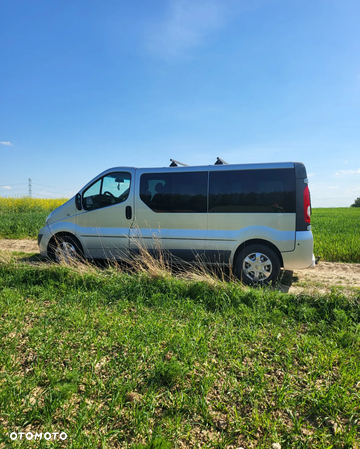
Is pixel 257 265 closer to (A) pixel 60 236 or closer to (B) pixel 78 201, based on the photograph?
(B) pixel 78 201

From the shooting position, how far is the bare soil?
6148 mm

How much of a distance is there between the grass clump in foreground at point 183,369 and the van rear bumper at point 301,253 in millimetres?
1336

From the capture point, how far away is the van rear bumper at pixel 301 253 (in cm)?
595

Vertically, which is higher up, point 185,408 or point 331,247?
point 331,247

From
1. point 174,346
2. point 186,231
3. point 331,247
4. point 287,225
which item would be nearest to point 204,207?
point 186,231

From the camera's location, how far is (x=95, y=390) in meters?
2.68

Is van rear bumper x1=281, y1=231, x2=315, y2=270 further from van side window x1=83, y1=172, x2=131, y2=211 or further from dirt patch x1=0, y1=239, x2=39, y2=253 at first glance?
dirt patch x1=0, y1=239, x2=39, y2=253

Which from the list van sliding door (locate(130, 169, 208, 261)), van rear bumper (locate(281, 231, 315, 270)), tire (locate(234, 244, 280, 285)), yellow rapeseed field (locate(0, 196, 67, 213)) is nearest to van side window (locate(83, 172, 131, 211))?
van sliding door (locate(130, 169, 208, 261))

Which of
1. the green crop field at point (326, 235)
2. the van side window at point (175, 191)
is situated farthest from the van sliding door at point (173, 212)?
the green crop field at point (326, 235)

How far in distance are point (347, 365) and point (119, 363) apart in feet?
7.32

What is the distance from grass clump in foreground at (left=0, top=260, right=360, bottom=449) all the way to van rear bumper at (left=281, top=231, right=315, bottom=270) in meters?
1.34

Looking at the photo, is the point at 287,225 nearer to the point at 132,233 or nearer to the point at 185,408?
the point at 132,233

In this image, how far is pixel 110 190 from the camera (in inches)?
285

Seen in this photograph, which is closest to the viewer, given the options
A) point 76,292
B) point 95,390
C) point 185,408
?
Result: point 185,408
